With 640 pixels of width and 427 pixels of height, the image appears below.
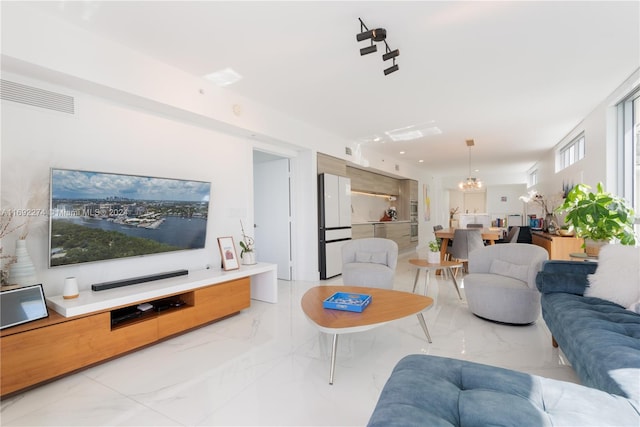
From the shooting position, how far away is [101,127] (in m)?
2.90

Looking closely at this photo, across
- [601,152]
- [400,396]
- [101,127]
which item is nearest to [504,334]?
[400,396]

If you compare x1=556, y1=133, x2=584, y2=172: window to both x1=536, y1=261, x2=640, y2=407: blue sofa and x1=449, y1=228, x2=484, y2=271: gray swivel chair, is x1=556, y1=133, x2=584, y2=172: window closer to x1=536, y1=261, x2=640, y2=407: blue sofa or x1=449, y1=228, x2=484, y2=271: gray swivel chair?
x1=449, y1=228, x2=484, y2=271: gray swivel chair

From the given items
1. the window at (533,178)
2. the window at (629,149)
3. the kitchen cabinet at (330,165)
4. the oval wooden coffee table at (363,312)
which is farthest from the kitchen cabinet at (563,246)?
the window at (533,178)

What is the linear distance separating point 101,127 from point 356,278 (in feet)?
10.5

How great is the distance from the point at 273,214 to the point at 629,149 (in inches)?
205

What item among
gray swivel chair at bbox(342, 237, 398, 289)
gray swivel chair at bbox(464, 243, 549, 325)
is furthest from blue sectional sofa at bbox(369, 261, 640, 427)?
gray swivel chair at bbox(342, 237, 398, 289)

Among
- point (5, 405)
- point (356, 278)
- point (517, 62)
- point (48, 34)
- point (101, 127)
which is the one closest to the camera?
point (5, 405)

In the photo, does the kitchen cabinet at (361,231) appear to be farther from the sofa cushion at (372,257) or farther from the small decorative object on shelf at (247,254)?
the small decorative object on shelf at (247,254)

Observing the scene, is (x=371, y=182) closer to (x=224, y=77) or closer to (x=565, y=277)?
(x=224, y=77)

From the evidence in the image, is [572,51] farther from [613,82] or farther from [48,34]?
[48,34]

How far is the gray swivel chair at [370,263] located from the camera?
382 cm

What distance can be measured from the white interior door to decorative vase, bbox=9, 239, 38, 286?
3.54 m

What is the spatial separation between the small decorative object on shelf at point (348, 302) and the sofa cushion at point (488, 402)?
1.06 m

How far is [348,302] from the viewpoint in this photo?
2490mm
